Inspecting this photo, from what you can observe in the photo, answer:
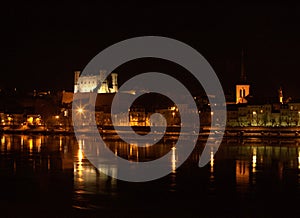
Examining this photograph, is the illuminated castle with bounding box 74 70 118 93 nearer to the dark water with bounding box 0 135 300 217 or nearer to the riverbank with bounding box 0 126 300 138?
the riverbank with bounding box 0 126 300 138

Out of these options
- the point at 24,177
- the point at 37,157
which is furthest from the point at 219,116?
the point at 24,177

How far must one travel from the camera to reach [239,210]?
12352 millimetres

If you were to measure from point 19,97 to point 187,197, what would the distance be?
12970cm

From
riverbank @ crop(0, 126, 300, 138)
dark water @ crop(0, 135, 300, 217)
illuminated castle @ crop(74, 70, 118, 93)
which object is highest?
illuminated castle @ crop(74, 70, 118, 93)

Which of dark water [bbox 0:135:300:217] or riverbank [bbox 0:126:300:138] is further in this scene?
riverbank [bbox 0:126:300:138]

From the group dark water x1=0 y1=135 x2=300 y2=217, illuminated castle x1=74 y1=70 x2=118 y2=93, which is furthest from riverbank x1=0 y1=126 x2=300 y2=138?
illuminated castle x1=74 y1=70 x2=118 y2=93

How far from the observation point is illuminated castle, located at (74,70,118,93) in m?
119

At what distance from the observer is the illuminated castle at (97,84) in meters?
119

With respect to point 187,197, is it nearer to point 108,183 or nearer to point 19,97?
point 108,183

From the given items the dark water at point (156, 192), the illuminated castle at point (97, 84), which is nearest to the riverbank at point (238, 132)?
the dark water at point (156, 192)

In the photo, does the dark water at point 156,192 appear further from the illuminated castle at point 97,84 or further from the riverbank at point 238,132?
the illuminated castle at point 97,84

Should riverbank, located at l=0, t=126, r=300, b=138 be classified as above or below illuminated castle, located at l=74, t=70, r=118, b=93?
below

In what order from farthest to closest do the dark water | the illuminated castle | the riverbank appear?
1. the illuminated castle
2. the riverbank
3. the dark water

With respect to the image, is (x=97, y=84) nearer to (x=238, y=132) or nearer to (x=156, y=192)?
(x=238, y=132)
